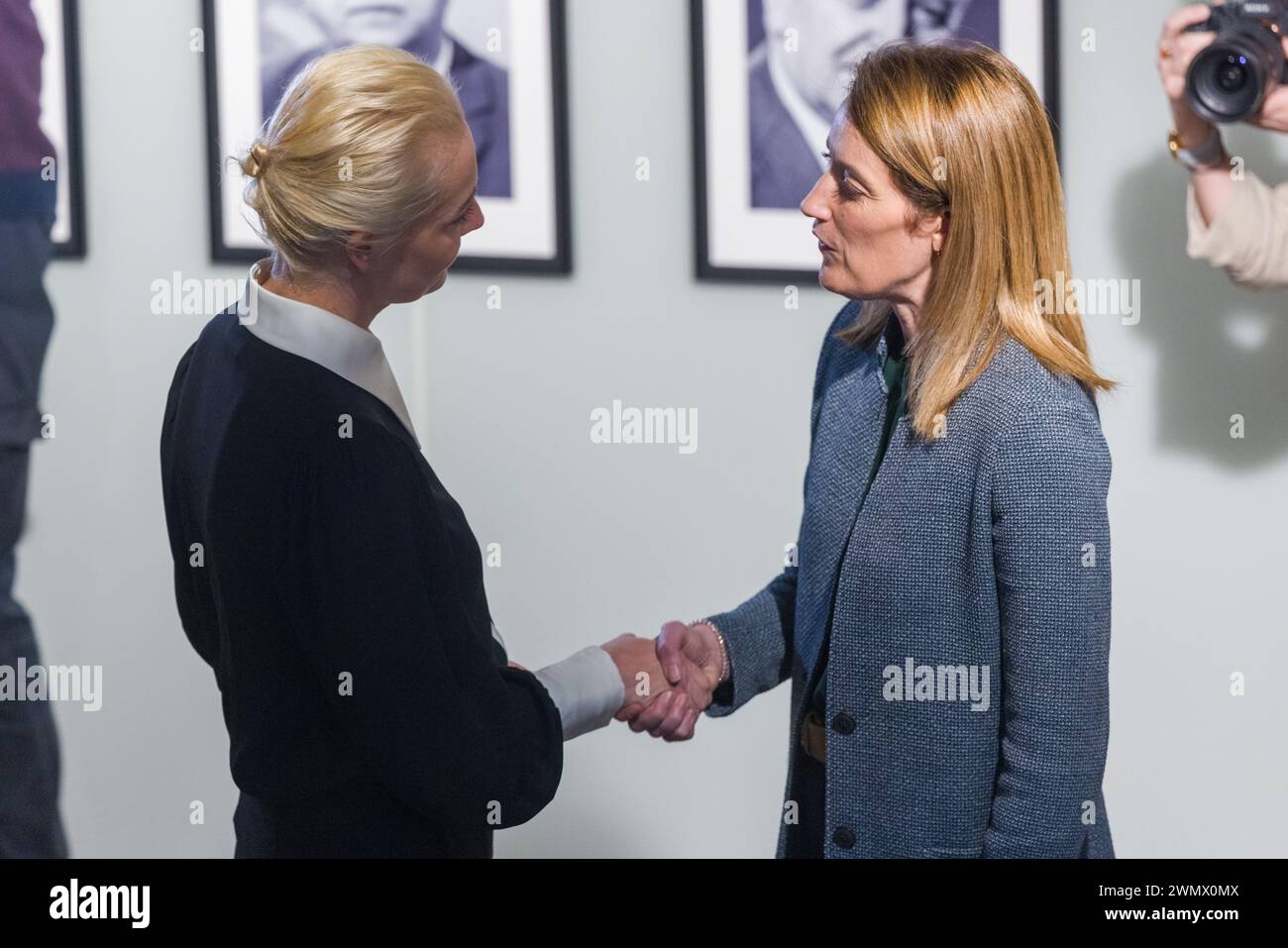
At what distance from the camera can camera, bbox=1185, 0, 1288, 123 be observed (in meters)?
1.57

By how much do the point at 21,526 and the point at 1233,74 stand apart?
188 centimetres

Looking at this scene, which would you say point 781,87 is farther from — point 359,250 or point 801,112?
point 359,250

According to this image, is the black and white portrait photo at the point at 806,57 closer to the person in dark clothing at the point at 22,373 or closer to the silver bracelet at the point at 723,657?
the silver bracelet at the point at 723,657

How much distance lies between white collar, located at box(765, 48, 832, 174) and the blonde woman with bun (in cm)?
72

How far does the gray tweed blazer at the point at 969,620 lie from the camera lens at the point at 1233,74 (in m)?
0.59

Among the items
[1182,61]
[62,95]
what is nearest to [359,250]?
[62,95]

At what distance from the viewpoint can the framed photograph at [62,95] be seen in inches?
75.4

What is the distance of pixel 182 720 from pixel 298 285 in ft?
3.58

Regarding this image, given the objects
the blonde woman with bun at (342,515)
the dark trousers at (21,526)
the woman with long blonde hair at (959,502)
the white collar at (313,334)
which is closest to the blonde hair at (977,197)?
A: the woman with long blonde hair at (959,502)

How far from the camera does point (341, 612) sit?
1205 mm

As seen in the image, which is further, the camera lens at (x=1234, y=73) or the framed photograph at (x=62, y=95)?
the framed photograph at (x=62, y=95)

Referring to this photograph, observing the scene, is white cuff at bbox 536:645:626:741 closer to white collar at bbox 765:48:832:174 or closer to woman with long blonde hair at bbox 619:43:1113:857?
woman with long blonde hair at bbox 619:43:1113:857
